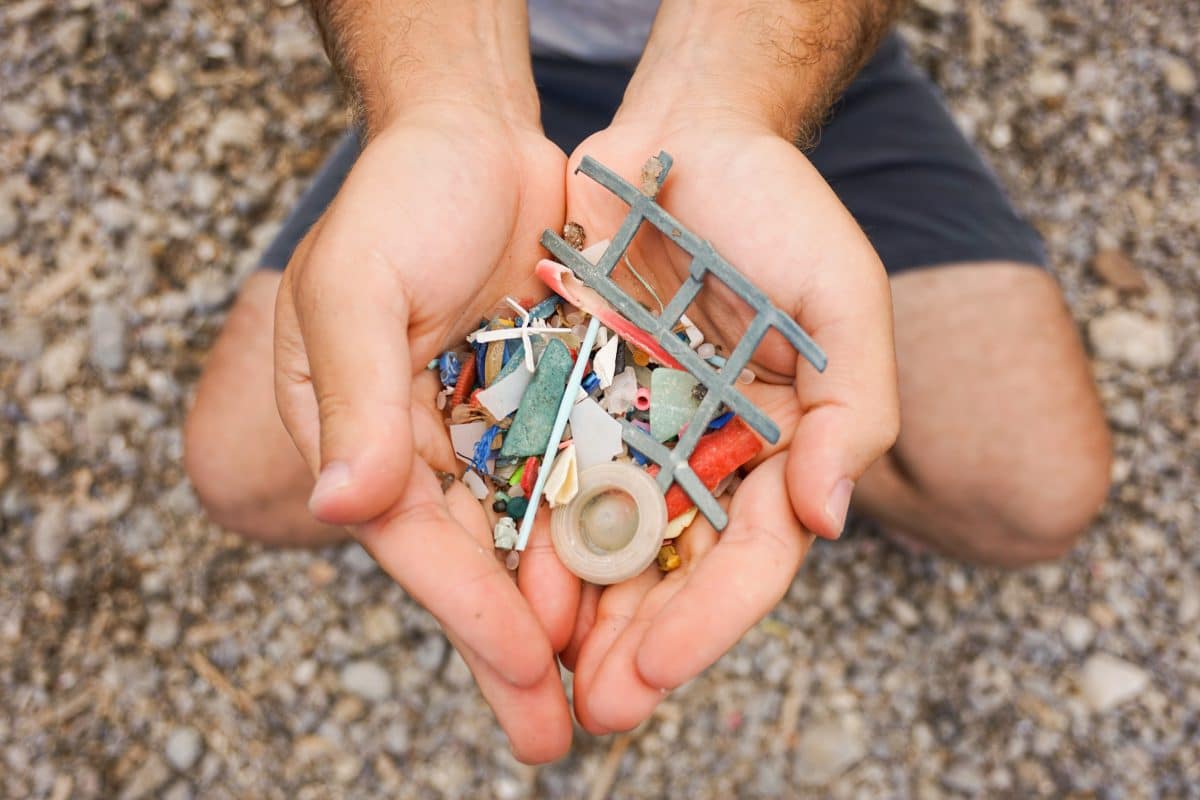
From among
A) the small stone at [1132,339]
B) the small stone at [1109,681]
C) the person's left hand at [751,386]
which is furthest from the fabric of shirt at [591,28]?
the small stone at [1109,681]

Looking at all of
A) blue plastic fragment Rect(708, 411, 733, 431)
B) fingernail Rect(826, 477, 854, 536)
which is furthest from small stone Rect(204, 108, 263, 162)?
fingernail Rect(826, 477, 854, 536)

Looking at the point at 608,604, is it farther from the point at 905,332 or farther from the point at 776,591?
the point at 905,332

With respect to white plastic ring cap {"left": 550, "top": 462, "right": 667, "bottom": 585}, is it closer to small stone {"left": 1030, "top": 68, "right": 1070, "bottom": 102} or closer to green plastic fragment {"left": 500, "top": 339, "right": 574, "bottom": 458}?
green plastic fragment {"left": 500, "top": 339, "right": 574, "bottom": 458}

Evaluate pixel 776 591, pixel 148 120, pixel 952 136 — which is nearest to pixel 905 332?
pixel 952 136

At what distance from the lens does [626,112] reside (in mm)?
2885

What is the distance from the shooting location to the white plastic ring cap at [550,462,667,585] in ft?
7.74

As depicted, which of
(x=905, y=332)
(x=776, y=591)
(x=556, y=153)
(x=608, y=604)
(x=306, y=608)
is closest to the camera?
(x=776, y=591)

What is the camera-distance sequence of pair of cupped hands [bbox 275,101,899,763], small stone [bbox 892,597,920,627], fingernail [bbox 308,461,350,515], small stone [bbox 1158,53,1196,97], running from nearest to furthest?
1. fingernail [bbox 308,461,350,515]
2. pair of cupped hands [bbox 275,101,899,763]
3. small stone [bbox 892,597,920,627]
4. small stone [bbox 1158,53,1196,97]

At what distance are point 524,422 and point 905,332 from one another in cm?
163

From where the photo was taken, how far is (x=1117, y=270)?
4.12 m

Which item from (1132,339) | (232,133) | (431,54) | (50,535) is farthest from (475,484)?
(1132,339)

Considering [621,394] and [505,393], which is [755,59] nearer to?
[621,394]

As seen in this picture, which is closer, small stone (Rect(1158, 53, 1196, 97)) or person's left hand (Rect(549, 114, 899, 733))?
person's left hand (Rect(549, 114, 899, 733))

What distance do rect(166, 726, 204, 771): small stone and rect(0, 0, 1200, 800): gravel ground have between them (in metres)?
0.01
